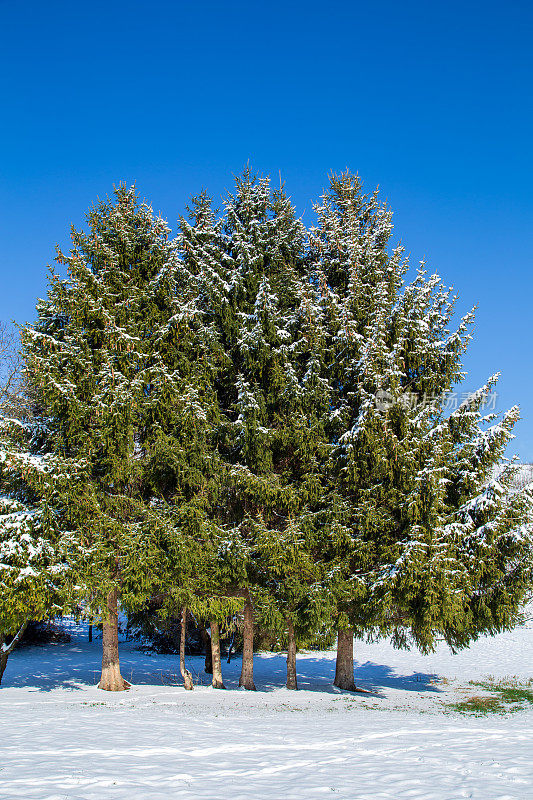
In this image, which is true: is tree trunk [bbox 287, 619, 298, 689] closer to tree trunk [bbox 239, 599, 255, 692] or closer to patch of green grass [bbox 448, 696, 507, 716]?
tree trunk [bbox 239, 599, 255, 692]

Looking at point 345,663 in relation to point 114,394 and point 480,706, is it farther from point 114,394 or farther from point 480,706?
point 114,394

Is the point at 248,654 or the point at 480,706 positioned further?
the point at 248,654

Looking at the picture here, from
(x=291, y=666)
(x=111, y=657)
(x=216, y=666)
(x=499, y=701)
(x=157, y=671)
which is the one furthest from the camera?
(x=157, y=671)

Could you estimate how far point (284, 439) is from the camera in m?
16.2

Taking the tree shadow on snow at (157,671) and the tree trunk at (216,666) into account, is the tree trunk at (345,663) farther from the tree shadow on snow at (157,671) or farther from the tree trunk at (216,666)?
the tree trunk at (216,666)

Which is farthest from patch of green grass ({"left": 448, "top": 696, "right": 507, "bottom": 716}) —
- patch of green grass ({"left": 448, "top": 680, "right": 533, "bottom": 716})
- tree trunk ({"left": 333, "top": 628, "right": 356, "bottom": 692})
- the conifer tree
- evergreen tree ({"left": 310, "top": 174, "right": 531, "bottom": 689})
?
the conifer tree

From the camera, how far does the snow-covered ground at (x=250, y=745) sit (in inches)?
244

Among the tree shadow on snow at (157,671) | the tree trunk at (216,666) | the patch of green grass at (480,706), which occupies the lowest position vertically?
the tree shadow on snow at (157,671)

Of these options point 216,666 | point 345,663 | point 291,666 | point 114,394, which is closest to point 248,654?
point 216,666

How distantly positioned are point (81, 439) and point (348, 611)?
8921 mm

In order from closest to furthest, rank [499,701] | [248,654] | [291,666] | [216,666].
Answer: [499,701]
[216,666]
[248,654]
[291,666]

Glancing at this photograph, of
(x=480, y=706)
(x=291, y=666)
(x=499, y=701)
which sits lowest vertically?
(x=499, y=701)

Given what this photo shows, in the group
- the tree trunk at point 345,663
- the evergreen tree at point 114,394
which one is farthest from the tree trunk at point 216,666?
the tree trunk at point 345,663

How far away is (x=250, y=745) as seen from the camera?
8.55 meters
